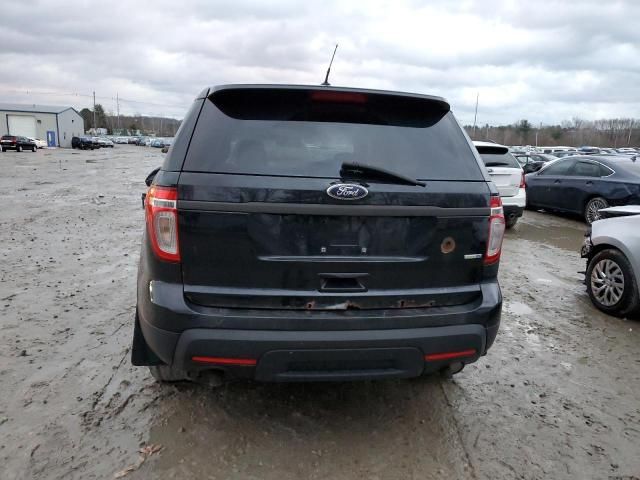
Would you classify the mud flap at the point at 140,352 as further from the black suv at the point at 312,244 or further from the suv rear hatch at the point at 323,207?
the suv rear hatch at the point at 323,207

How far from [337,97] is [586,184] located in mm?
10302

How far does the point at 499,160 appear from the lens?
1009 centimetres

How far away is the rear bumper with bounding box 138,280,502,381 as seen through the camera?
2332mm

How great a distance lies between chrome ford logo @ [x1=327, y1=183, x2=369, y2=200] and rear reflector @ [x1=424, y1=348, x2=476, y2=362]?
887 mm

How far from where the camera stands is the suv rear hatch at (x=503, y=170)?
9.69 meters

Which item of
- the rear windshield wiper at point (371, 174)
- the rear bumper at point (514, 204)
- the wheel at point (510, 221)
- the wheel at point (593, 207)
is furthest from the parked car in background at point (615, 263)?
the wheel at point (593, 207)

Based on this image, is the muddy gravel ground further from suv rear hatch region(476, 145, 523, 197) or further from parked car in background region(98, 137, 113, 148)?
parked car in background region(98, 137, 113, 148)

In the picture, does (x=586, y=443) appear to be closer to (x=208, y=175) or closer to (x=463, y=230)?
(x=463, y=230)

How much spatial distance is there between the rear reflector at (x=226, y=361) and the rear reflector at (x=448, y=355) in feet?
2.90

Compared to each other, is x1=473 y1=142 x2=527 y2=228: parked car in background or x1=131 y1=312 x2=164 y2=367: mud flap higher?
x1=473 y1=142 x2=527 y2=228: parked car in background

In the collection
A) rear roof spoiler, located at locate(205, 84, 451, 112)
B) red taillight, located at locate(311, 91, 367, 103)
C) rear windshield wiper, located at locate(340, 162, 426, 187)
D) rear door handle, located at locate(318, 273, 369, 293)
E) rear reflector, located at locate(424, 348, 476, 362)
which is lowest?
rear reflector, located at locate(424, 348, 476, 362)

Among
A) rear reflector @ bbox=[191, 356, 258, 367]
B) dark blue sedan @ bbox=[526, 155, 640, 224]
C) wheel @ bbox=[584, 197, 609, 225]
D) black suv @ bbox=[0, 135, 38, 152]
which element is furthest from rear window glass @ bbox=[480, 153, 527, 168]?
black suv @ bbox=[0, 135, 38, 152]

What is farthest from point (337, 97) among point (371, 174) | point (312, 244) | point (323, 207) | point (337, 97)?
point (312, 244)

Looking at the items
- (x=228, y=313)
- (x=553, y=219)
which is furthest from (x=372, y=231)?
(x=553, y=219)
